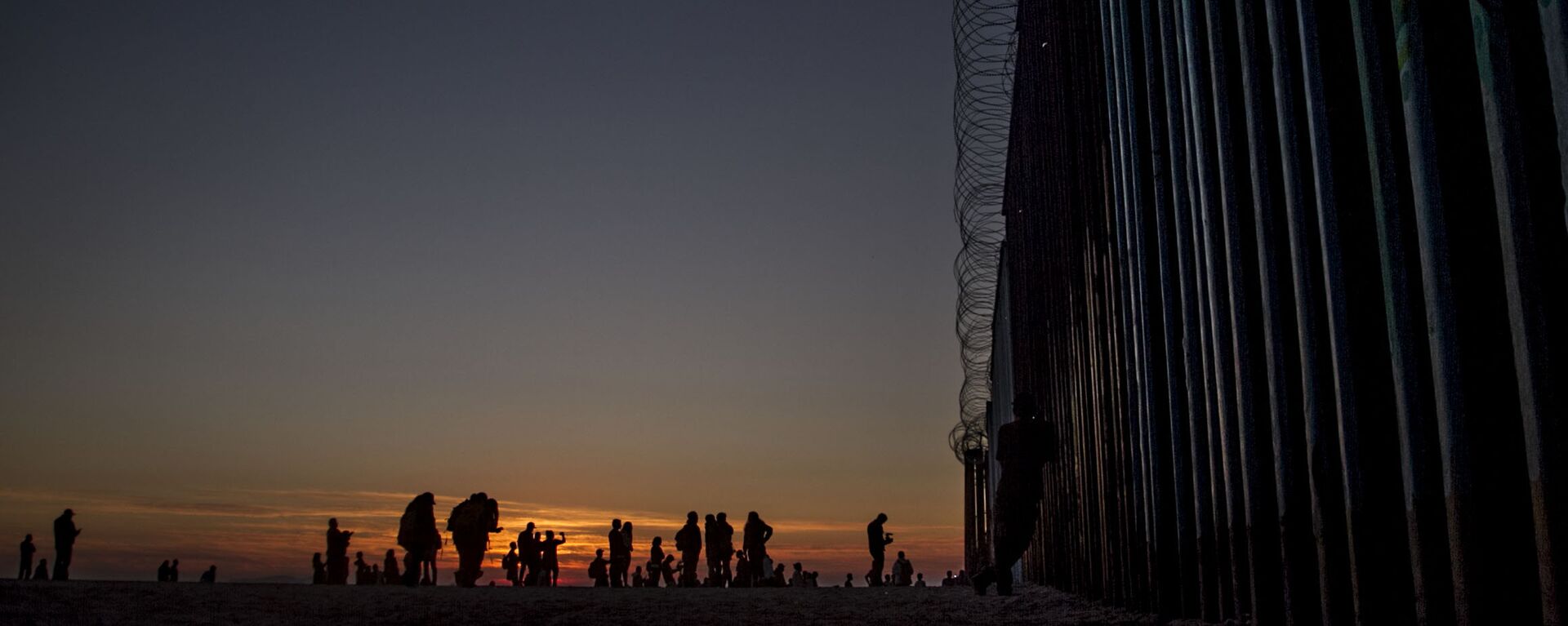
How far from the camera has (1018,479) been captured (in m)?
8.37

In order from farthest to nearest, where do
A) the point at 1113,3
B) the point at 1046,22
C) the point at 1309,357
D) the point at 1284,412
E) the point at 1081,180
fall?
the point at 1046,22 → the point at 1081,180 → the point at 1113,3 → the point at 1284,412 → the point at 1309,357

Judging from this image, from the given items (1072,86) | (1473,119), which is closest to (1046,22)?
(1072,86)

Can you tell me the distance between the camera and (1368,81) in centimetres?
268

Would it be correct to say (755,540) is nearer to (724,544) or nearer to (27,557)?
(724,544)

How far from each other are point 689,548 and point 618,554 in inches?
61.8

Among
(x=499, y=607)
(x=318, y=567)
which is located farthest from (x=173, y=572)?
(x=499, y=607)

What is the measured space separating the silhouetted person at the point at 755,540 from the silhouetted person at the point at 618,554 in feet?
7.52

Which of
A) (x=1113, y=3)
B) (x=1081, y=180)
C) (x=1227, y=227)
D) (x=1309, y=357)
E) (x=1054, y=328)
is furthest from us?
(x=1054, y=328)

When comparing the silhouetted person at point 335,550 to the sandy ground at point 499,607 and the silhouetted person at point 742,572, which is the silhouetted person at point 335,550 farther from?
the sandy ground at point 499,607

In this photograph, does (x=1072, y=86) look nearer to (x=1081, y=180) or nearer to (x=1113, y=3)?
(x=1081, y=180)

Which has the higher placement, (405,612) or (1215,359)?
(1215,359)

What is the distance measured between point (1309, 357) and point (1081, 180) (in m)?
4.19

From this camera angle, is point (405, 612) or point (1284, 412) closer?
point (1284, 412)

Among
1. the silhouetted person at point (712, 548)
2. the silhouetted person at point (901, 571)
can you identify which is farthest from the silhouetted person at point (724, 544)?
the silhouetted person at point (901, 571)
